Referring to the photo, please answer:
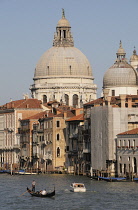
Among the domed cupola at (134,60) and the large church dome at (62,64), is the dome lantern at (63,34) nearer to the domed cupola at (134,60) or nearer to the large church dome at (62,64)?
the large church dome at (62,64)

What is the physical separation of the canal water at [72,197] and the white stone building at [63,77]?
58.9m

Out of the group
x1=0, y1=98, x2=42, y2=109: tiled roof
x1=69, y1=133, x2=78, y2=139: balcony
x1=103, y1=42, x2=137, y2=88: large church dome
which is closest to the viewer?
x1=69, y1=133, x2=78, y2=139: balcony

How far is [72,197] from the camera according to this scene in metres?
83.1

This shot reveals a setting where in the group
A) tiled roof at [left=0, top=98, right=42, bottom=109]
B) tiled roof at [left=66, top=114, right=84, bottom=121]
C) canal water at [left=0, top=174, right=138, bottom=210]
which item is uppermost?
tiled roof at [left=0, top=98, right=42, bottom=109]

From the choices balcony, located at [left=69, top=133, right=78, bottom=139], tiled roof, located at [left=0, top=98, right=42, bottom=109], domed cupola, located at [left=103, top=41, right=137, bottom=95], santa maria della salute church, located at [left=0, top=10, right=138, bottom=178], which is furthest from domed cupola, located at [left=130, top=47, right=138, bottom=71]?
balcony, located at [left=69, top=133, right=78, bottom=139]

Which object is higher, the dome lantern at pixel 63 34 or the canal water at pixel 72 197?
the dome lantern at pixel 63 34

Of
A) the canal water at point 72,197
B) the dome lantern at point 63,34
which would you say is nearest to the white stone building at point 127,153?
the canal water at point 72,197

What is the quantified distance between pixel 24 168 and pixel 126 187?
37898 millimetres

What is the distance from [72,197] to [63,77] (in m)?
76.7

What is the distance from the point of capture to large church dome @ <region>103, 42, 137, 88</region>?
13775 cm

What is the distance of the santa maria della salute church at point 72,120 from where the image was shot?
102m

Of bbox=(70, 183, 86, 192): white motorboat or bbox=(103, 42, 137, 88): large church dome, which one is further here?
bbox=(103, 42, 137, 88): large church dome

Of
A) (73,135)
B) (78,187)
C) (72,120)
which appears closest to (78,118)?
(72,120)

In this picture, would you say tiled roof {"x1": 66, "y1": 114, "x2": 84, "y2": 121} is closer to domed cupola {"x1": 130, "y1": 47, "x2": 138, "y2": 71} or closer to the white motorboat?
the white motorboat
